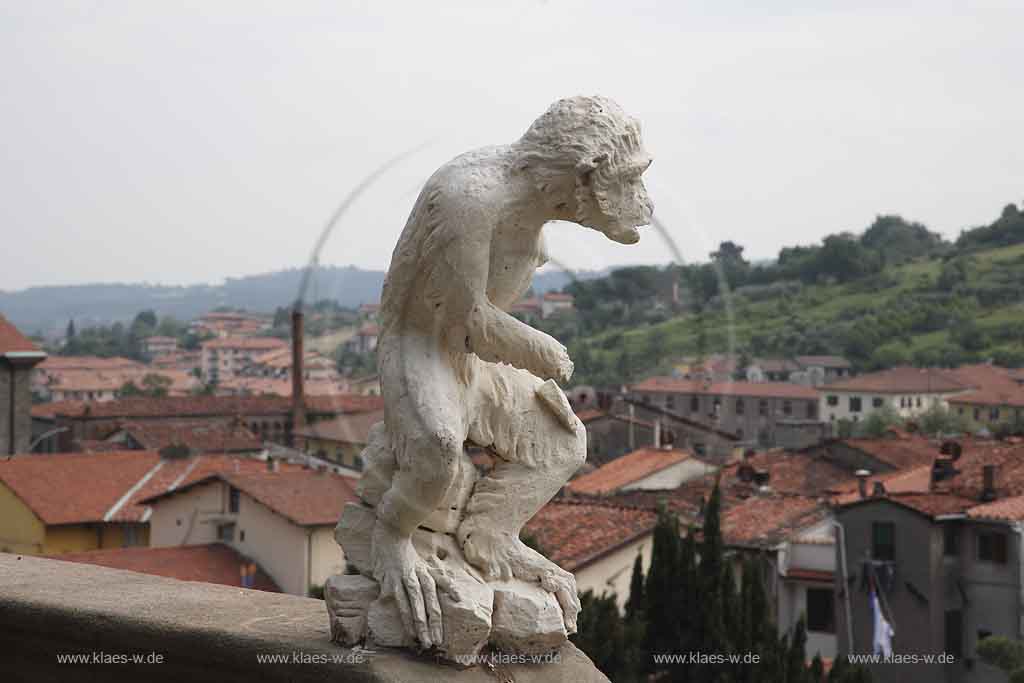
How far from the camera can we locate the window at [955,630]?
63.7 feet

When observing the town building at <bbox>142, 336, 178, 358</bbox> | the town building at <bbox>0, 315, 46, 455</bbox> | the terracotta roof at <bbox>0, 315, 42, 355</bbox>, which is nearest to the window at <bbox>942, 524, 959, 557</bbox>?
the town building at <bbox>0, 315, 46, 455</bbox>

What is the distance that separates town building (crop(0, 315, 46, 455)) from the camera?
16.9 m

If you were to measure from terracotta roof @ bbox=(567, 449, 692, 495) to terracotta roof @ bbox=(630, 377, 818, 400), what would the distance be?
11.2 m

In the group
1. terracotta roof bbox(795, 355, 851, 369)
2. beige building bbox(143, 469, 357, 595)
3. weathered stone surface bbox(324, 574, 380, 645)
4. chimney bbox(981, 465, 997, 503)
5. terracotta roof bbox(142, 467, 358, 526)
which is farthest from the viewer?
terracotta roof bbox(795, 355, 851, 369)

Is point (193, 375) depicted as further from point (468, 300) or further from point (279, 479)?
point (468, 300)

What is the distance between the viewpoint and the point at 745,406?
4866 centimetres

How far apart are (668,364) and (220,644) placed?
39.0m

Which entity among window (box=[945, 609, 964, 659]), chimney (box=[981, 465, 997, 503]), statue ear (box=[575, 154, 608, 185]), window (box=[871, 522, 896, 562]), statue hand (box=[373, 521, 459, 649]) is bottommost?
window (box=[945, 609, 964, 659])

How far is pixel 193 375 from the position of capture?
79562mm

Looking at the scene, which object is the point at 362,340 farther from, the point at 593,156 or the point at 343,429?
the point at 593,156

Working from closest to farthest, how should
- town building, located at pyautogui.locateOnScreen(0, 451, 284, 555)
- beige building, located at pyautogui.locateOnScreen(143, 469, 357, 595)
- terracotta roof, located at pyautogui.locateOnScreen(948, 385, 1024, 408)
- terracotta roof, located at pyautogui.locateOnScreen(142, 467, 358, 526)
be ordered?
beige building, located at pyautogui.locateOnScreen(143, 469, 357, 595)
terracotta roof, located at pyautogui.locateOnScreen(142, 467, 358, 526)
town building, located at pyautogui.locateOnScreen(0, 451, 284, 555)
terracotta roof, located at pyautogui.locateOnScreen(948, 385, 1024, 408)

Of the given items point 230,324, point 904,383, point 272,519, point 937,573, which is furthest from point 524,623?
point 230,324

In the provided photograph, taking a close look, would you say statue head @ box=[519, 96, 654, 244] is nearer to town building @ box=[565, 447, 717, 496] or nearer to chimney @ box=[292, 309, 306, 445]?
chimney @ box=[292, 309, 306, 445]

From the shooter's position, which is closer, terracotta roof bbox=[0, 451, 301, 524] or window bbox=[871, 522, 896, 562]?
terracotta roof bbox=[0, 451, 301, 524]
